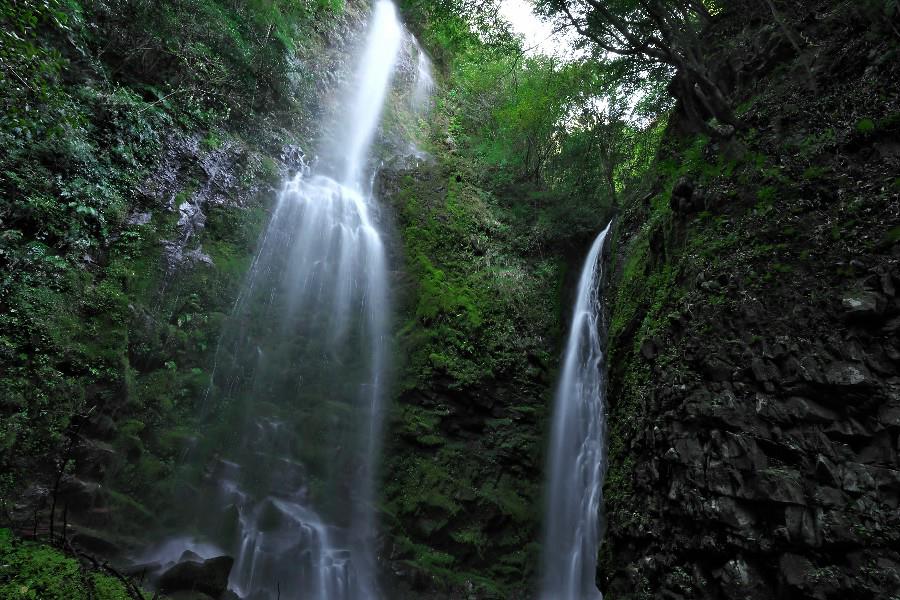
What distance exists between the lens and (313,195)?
1194cm

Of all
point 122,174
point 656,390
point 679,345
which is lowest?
point 656,390

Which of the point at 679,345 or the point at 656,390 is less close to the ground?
the point at 679,345

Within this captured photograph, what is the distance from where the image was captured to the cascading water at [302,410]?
7.22 metres

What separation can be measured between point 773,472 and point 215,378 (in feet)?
28.2

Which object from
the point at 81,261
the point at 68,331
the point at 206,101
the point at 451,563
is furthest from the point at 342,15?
the point at 451,563

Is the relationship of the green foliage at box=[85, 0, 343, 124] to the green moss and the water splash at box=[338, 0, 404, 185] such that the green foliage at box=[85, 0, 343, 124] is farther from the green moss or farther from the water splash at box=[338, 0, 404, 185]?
the green moss

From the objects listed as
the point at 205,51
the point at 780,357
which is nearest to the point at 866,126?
the point at 780,357

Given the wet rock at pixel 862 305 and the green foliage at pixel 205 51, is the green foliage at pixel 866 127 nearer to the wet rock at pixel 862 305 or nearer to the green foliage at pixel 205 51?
the wet rock at pixel 862 305

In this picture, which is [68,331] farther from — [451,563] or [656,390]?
[656,390]

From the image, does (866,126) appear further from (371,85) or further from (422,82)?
(422,82)

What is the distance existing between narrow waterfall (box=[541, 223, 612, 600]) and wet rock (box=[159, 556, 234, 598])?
545cm

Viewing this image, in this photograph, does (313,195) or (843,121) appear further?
(313,195)

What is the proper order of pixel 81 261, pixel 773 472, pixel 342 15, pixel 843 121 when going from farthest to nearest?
pixel 342 15 → pixel 81 261 → pixel 843 121 → pixel 773 472

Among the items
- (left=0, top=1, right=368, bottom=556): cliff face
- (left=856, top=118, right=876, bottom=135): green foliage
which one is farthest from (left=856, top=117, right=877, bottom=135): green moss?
(left=0, top=1, right=368, bottom=556): cliff face
